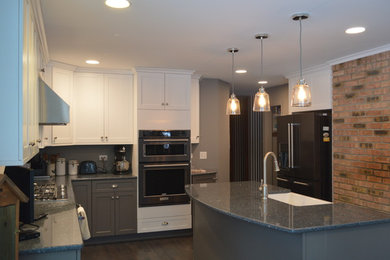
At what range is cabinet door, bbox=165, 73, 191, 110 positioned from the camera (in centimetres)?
493

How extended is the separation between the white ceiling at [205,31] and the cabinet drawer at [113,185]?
5.15 feet

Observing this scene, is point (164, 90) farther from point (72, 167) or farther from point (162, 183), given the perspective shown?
point (72, 167)

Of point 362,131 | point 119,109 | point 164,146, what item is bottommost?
point 164,146

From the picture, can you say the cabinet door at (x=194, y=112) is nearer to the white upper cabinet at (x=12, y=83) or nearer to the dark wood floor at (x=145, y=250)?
the dark wood floor at (x=145, y=250)

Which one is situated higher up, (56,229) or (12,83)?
(12,83)

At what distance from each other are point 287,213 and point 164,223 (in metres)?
2.73

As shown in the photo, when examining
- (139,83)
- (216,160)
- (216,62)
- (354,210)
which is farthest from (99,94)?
(354,210)

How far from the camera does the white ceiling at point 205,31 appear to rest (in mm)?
2529

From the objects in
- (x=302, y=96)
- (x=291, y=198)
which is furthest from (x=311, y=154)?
(x=302, y=96)

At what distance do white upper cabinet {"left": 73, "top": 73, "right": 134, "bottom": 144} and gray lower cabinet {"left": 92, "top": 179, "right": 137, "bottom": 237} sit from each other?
0.62 meters

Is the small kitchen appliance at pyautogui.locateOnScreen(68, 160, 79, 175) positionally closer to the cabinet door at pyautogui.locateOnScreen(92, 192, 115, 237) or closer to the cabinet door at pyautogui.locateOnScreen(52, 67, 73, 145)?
the cabinet door at pyautogui.locateOnScreen(52, 67, 73, 145)

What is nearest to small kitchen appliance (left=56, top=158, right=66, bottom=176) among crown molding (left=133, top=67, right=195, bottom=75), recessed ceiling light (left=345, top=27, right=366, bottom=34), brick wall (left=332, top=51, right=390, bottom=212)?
crown molding (left=133, top=67, right=195, bottom=75)

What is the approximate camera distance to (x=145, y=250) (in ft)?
14.4

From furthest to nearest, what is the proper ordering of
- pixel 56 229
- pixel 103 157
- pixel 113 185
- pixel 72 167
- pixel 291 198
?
pixel 103 157
pixel 72 167
pixel 113 185
pixel 291 198
pixel 56 229
